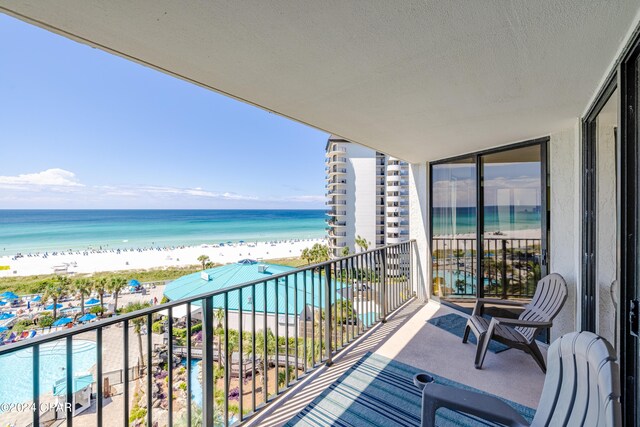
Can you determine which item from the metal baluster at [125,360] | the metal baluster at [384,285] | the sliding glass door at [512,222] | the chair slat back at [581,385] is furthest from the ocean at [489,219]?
the metal baluster at [125,360]

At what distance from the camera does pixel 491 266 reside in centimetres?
387

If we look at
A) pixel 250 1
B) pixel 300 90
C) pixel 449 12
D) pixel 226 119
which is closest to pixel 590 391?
pixel 449 12

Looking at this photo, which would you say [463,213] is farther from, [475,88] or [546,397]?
[546,397]

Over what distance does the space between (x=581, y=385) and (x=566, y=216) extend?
2.43 m

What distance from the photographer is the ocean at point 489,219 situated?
11.2 ft

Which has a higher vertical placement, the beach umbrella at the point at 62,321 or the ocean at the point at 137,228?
the ocean at the point at 137,228

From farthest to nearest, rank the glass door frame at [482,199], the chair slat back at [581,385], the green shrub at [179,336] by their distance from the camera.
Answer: the green shrub at [179,336]
the glass door frame at [482,199]
the chair slat back at [581,385]

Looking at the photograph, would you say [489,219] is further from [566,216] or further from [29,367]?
[29,367]

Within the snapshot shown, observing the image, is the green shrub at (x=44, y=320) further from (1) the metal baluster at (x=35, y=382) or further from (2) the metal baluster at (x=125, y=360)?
(1) the metal baluster at (x=35, y=382)

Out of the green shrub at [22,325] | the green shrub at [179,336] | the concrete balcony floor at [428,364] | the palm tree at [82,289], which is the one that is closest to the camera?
the concrete balcony floor at [428,364]

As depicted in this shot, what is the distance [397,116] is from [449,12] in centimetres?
133

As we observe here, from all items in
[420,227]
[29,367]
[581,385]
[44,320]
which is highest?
[420,227]

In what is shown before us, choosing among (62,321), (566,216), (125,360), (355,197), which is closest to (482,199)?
(566,216)

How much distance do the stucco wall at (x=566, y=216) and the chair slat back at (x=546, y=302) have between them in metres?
0.15
